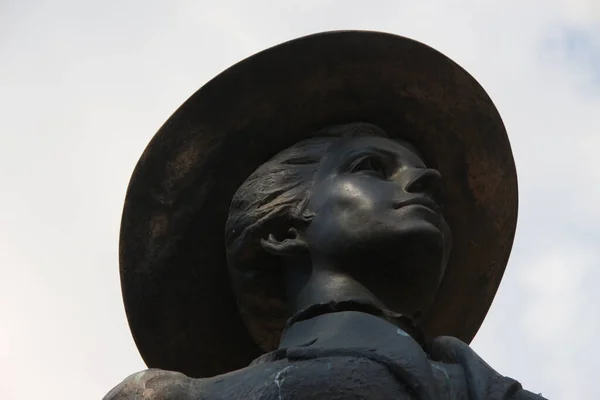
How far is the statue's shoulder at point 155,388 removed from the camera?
14.6 feet

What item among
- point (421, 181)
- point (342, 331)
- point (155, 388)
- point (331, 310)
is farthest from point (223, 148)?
point (155, 388)

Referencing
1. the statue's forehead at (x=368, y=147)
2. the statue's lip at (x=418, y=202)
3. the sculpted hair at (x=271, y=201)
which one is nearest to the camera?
the statue's lip at (x=418, y=202)

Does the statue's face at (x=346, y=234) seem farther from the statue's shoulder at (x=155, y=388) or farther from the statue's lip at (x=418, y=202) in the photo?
the statue's shoulder at (x=155, y=388)

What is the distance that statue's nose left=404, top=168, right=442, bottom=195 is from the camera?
211 inches

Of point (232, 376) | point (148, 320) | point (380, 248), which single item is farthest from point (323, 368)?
point (148, 320)

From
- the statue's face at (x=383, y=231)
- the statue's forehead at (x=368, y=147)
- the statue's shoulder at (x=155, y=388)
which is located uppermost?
the statue's forehead at (x=368, y=147)

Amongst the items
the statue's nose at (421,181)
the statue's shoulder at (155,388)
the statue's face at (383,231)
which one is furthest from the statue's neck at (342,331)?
the statue's nose at (421,181)

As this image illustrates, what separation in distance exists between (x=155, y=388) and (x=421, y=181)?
1564 millimetres

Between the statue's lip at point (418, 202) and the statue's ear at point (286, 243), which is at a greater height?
the statue's lip at point (418, 202)

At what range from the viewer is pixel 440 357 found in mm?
4867

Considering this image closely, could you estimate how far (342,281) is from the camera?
5.06 meters

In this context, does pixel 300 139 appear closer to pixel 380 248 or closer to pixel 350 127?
Result: pixel 350 127

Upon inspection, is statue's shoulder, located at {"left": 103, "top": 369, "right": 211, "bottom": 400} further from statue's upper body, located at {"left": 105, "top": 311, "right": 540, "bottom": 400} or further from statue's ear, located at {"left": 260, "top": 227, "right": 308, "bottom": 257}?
statue's ear, located at {"left": 260, "top": 227, "right": 308, "bottom": 257}

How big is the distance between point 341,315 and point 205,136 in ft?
4.59
